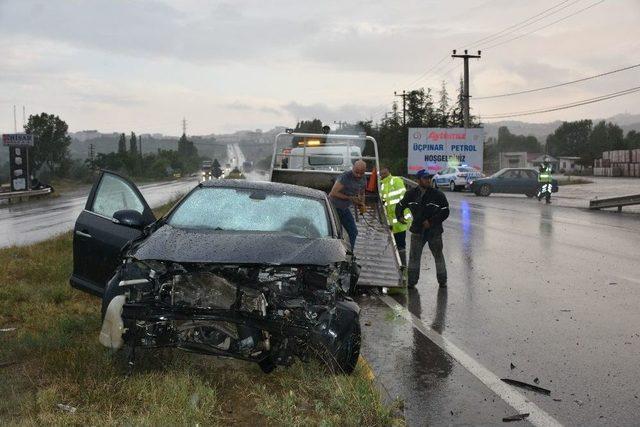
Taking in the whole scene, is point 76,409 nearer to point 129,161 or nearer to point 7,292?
point 7,292

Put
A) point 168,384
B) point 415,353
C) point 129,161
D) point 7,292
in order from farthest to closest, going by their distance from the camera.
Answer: point 129,161
point 7,292
point 415,353
point 168,384

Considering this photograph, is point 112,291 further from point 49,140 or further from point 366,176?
point 49,140

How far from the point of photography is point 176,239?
5.12 meters

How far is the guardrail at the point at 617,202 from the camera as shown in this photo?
2191cm

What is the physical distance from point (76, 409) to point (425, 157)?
1774 inches

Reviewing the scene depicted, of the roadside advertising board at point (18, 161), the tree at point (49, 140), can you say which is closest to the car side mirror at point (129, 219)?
the roadside advertising board at point (18, 161)

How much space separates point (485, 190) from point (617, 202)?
1261 centimetres

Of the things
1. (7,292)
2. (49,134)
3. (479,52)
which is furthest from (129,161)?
(7,292)

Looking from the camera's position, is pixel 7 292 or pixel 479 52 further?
pixel 479 52

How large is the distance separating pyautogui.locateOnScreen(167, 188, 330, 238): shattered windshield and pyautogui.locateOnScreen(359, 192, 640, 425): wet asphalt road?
4.35ft

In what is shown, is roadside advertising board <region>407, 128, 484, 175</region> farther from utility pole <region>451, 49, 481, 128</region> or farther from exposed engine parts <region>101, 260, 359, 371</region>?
exposed engine parts <region>101, 260, 359, 371</region>

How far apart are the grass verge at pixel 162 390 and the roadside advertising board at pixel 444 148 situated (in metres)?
42.4

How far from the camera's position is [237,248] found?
15.9ft

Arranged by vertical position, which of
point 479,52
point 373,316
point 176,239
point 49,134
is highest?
point 479,52
